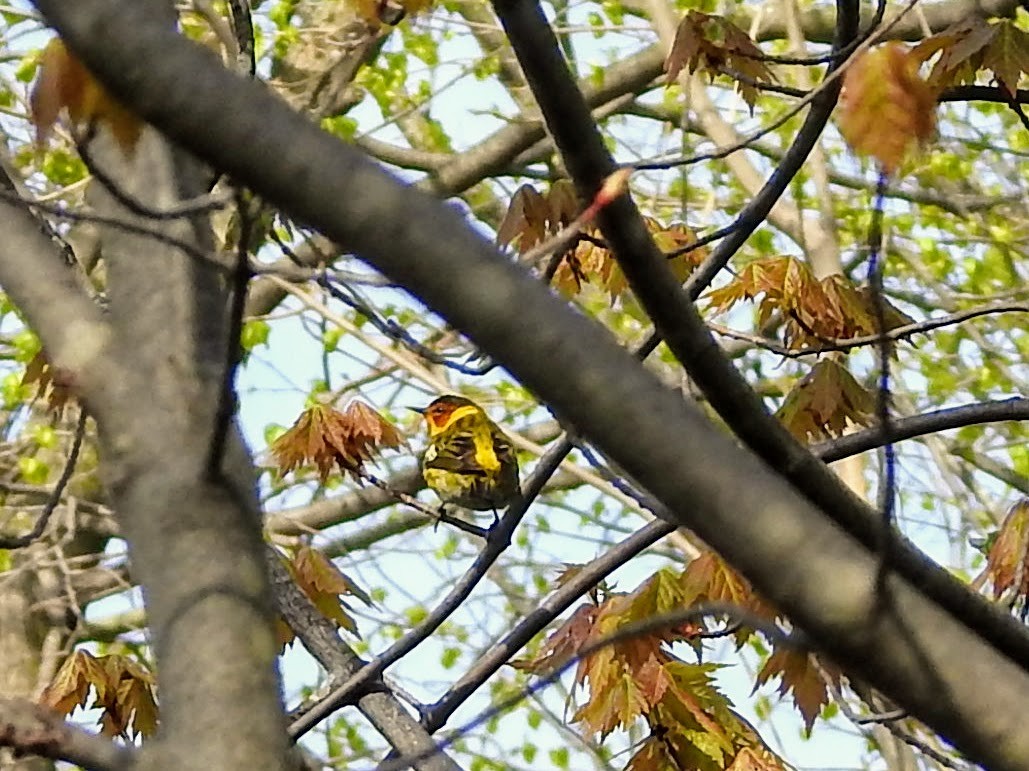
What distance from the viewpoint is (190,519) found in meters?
1.22

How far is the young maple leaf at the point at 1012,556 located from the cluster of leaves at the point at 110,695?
4.91 feet

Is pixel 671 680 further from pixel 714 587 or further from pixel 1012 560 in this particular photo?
pixel 1012 560

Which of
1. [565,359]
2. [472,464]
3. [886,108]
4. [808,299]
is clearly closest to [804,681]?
[808,299]

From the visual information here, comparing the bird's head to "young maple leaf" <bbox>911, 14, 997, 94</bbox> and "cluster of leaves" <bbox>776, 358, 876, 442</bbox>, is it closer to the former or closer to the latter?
"cluster of leaves" <bbox>776, 358, 876, 442</bbox>

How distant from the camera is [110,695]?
247 centimetres

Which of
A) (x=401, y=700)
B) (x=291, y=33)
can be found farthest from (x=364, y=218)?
(x=291, y=33)

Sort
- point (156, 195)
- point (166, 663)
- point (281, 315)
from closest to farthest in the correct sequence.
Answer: point (166, 663) → point (156, 195) → point (281, 315)

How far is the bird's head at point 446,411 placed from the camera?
332 centimetres

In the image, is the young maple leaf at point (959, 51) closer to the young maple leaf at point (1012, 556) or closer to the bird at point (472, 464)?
the young maple leaf at point (1012, 556)

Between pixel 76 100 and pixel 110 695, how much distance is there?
5.20 ft

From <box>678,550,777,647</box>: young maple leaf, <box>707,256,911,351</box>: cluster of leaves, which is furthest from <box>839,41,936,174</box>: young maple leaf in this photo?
<box>707,256,911,351</box>: cluster of leaves

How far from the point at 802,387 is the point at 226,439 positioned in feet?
5.28

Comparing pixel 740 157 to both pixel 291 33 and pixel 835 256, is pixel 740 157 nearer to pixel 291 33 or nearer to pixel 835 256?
pixel 835 256

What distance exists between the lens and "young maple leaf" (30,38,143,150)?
3.80ft
